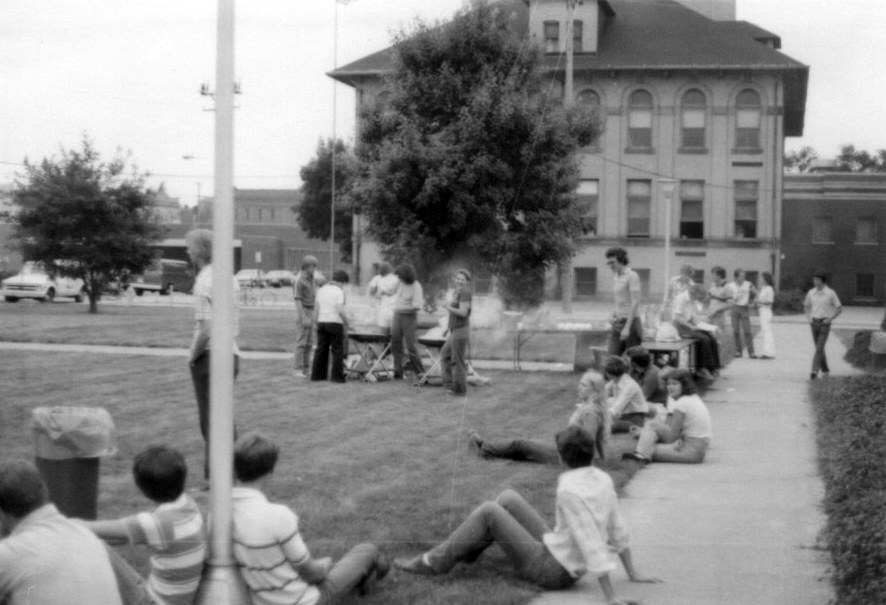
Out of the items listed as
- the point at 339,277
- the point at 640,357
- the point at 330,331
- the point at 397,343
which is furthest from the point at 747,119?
the point at 339,277

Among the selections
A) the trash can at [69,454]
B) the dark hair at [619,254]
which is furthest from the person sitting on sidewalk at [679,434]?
the trash can at [69,454]

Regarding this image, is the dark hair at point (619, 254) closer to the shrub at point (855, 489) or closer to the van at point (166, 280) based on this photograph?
the shrub at point (855, 489)

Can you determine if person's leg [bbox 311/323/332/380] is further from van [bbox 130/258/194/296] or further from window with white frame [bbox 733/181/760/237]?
window with white frame [bbox 733/181/760/237]

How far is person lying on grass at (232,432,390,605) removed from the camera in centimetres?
516

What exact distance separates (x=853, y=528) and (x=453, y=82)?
16.7 meters

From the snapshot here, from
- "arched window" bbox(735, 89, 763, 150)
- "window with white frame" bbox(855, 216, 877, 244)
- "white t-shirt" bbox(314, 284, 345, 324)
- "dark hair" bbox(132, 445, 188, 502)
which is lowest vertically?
"dark hair" bbox(132, 445, 188, 502)

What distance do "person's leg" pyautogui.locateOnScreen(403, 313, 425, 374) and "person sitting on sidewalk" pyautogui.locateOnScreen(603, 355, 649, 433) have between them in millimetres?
4482

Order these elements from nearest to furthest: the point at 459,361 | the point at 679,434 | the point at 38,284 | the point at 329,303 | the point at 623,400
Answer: the point at 679,434
the point at 623,400
the point at 38,284
the point at 459,361
the point at 329,303

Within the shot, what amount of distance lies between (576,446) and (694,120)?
5084mm

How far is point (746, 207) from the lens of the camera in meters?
8.97

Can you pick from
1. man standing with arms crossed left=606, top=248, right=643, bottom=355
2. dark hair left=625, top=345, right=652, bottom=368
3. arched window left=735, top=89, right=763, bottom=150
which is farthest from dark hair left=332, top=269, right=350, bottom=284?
arched window left=735, top=89, right=763, bottom=150

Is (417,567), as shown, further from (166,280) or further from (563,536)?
(166,280)

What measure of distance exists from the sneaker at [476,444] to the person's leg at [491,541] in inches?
154

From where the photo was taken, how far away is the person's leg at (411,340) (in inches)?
641
